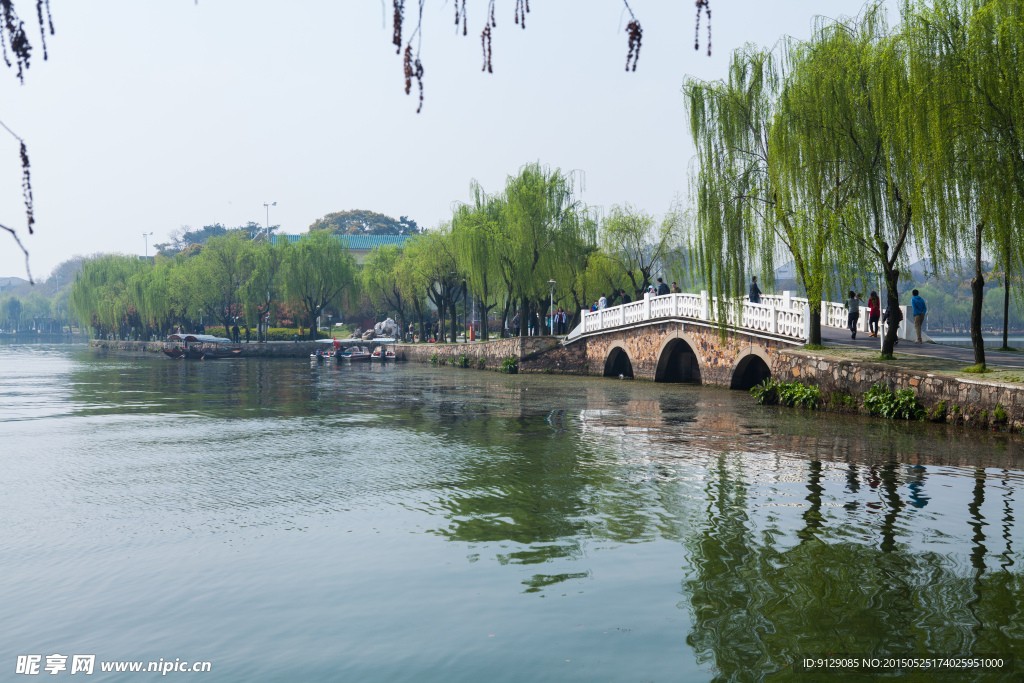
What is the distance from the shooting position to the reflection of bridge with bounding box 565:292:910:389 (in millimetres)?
23062

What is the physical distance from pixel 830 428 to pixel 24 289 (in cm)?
17430

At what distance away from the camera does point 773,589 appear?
6703mm

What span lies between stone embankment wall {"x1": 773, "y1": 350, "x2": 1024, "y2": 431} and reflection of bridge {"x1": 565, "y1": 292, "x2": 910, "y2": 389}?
1536 millimetres

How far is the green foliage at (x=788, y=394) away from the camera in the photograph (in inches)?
780

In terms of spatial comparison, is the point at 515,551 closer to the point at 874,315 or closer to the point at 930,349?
the point at 930,349

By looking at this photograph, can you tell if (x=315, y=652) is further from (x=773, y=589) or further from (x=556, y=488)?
(x=556, y=488)

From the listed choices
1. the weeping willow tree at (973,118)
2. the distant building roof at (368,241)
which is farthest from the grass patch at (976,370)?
the distant building roof at (368,241)

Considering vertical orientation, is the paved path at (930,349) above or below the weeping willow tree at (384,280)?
below

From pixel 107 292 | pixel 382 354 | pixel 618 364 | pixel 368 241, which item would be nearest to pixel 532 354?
pixel 618 364

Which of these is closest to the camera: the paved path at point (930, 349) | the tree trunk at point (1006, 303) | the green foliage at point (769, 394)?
the tree trunk at point (1006, 303)

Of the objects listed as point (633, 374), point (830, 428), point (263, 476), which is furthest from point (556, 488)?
point (633, 374)

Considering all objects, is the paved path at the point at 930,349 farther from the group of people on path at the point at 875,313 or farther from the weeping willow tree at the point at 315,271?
the weeping willow tree at the point at 315,271

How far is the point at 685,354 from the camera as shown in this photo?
3112 centimetres

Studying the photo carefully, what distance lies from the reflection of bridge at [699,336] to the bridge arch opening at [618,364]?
0.04 meters
